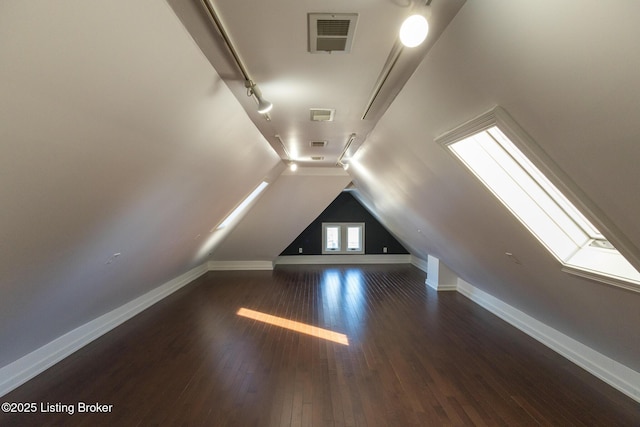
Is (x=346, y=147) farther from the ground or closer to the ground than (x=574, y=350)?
farther from the ground

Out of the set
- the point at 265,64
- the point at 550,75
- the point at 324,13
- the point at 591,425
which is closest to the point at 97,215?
the point at 265,64

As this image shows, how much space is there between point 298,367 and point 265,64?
2985mm

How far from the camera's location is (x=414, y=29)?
3.92 feet

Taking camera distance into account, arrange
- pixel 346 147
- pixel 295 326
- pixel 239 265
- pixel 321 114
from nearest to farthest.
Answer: pixel 321 114, pixel 346 147, pixel 295 326, pixel 239 265

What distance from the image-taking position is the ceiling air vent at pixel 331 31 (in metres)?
1.42

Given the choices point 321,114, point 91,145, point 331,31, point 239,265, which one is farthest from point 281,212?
point 331,31

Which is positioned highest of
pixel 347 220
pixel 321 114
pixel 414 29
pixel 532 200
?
pixel 321 114

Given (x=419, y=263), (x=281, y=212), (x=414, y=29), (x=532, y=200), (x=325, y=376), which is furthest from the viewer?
(x=419, y=263)

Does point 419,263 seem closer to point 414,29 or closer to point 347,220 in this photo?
point 347,220

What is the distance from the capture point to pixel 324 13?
4.56ft

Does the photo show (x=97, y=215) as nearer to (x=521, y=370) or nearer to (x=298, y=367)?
(x=298, y=367)

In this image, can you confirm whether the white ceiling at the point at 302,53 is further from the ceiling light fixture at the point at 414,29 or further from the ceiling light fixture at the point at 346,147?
the ceiling light fixture at the point at 346,147

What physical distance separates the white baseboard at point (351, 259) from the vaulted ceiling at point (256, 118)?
574cm

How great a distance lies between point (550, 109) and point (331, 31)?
110cm
